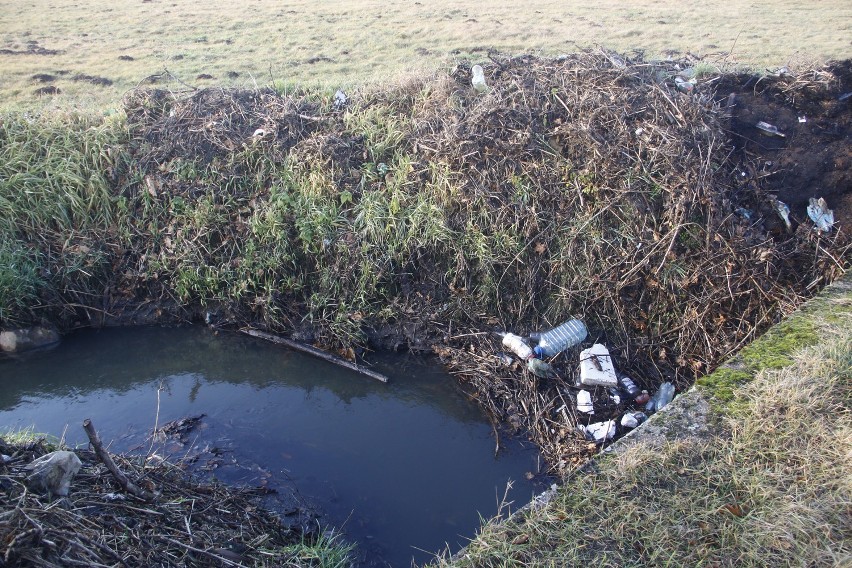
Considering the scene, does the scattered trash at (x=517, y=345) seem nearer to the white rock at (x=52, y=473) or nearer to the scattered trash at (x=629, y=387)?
the scattered trash at (x=629, y=387)

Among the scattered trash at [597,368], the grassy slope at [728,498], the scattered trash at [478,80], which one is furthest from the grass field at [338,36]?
the grassy slope at [728,498]

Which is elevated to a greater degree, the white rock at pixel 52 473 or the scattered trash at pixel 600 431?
the white rock at pixel 52 473

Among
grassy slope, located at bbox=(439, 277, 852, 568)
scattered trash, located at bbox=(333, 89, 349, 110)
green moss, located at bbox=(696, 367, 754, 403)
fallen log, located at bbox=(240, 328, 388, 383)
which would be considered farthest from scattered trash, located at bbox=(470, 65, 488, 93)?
grassy slope, located at bbox=(439, 277, 852, 568)

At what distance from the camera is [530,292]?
5000 millimetres

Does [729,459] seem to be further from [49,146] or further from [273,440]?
[49,146]

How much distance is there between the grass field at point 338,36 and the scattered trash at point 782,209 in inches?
102

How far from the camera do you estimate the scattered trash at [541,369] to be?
4.53 metres

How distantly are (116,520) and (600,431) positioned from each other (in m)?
2.91

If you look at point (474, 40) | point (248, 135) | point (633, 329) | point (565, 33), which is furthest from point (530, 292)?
point (565, 33)

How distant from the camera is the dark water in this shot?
3.77 meters

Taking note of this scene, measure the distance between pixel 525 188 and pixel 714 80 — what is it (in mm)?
2372

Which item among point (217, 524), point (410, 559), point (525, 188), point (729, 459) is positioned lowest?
point (410, 559)

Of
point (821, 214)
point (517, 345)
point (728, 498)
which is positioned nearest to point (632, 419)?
point (517, 345)

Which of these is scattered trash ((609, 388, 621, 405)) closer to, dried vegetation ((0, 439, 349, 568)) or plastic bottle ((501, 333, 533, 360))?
plastic bottle ((501, 333, 533, 360))
